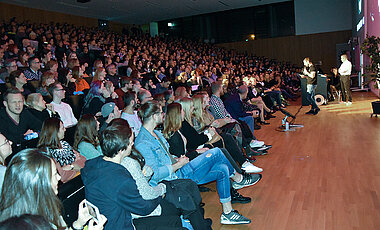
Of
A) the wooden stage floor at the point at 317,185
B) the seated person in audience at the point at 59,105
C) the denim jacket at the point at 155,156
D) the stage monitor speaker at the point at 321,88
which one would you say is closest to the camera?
the denim jacket at the point at 155,156

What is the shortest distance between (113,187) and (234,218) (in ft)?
4.83

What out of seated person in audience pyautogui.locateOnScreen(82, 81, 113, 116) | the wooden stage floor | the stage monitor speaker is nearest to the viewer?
the wooden stage floor

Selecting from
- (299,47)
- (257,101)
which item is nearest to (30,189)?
(257,101)

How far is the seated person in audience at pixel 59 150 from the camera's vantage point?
294cm

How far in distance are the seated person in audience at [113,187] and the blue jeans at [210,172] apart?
3.45 ft

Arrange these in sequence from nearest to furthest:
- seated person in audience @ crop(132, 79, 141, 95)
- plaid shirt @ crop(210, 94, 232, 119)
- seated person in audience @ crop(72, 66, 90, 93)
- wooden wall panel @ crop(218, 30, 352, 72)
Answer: plaid shirt @ crop(210, 94, 232, 119), seated person in audience @ crop(132, 79, 141, 95), seated person in audience @ crop(72, 66, 90, 93), wooden wall panel @ crop(218, 30, 352, 72)

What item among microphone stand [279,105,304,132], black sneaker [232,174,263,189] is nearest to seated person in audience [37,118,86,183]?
black sneaker [232,174,263,189]

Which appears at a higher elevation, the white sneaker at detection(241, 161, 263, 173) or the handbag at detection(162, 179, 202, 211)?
the handbag at detection(162, 179, 202, 211)

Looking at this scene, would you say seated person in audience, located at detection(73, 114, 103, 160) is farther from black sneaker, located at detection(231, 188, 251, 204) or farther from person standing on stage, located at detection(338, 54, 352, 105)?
person standing on stage, located at detection(338, 54, 352, 105)

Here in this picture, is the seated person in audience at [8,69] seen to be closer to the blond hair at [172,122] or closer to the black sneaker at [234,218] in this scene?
the blond hair at [172,122]

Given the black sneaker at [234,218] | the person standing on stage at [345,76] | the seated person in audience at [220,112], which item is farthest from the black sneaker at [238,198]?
the person standing on stage at [345,76]

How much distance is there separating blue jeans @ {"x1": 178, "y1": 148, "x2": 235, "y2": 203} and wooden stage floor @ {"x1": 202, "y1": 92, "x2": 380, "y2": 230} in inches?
12.1

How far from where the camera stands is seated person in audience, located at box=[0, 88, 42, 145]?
145 inches

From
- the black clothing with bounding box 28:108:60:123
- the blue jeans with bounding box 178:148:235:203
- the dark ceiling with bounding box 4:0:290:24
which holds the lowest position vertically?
the blue jeans with bounding box 178:148:235:203
